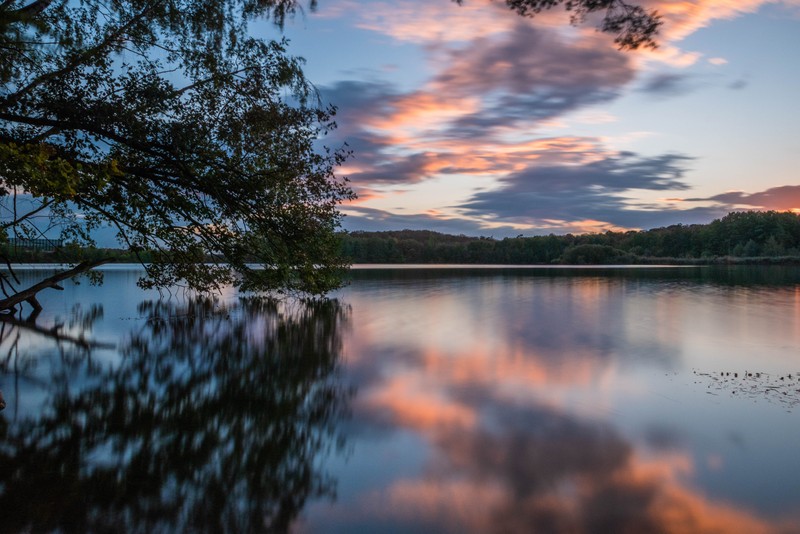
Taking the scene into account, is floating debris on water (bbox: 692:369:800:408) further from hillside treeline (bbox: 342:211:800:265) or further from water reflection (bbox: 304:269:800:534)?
hillside treeline (bbox: 342:211:800:265)

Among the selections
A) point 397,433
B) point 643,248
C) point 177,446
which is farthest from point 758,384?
point 643,248

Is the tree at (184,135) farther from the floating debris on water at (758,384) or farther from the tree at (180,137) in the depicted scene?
the floating debris on water at (758,384)

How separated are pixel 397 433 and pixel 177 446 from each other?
3637 mm

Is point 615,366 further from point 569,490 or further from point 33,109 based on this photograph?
point 33,109

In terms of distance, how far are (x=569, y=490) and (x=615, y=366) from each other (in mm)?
9698

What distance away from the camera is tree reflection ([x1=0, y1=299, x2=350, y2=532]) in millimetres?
5980

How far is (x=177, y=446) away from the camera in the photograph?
8148mm

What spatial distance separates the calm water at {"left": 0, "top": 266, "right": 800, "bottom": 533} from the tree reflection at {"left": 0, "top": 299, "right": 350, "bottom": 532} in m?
0.04

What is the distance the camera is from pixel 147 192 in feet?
34.3

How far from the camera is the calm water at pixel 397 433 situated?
6.25 m

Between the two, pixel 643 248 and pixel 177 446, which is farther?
pixel 643 248

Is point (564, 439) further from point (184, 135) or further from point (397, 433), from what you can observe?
point (184, 135)

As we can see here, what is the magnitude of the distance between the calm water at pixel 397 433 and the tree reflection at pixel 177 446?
0.13 feet

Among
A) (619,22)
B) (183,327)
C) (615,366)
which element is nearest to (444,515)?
(619,22)
